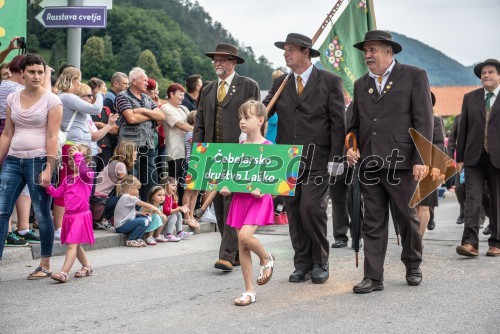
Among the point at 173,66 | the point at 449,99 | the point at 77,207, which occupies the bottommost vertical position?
the point at 77,207

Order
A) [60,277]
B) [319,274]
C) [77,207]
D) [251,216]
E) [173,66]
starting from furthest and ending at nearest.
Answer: [173,66] → [77,207] → [319,274] → [60,277] → [251,216]

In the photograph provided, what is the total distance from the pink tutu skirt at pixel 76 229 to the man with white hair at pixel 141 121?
140 inches

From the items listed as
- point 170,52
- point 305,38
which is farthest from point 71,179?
point 170,52

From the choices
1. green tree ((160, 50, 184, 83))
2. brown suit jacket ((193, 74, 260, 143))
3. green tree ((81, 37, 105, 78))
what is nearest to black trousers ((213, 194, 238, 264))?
brown suit jacket ((193, 74, 260, 143))

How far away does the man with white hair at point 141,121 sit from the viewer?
11.7 m

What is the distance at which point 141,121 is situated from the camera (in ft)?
38.3

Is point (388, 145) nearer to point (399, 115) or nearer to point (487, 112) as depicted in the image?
point (399, 115)

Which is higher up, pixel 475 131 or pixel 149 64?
pixel 149 64

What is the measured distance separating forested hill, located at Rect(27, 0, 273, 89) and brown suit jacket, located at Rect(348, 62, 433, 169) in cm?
3763

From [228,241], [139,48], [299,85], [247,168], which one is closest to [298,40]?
[299,85]

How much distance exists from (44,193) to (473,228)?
514cm

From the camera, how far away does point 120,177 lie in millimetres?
11297

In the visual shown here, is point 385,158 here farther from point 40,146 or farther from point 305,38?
point 40,146

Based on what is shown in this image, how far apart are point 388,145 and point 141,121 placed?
195 inches
